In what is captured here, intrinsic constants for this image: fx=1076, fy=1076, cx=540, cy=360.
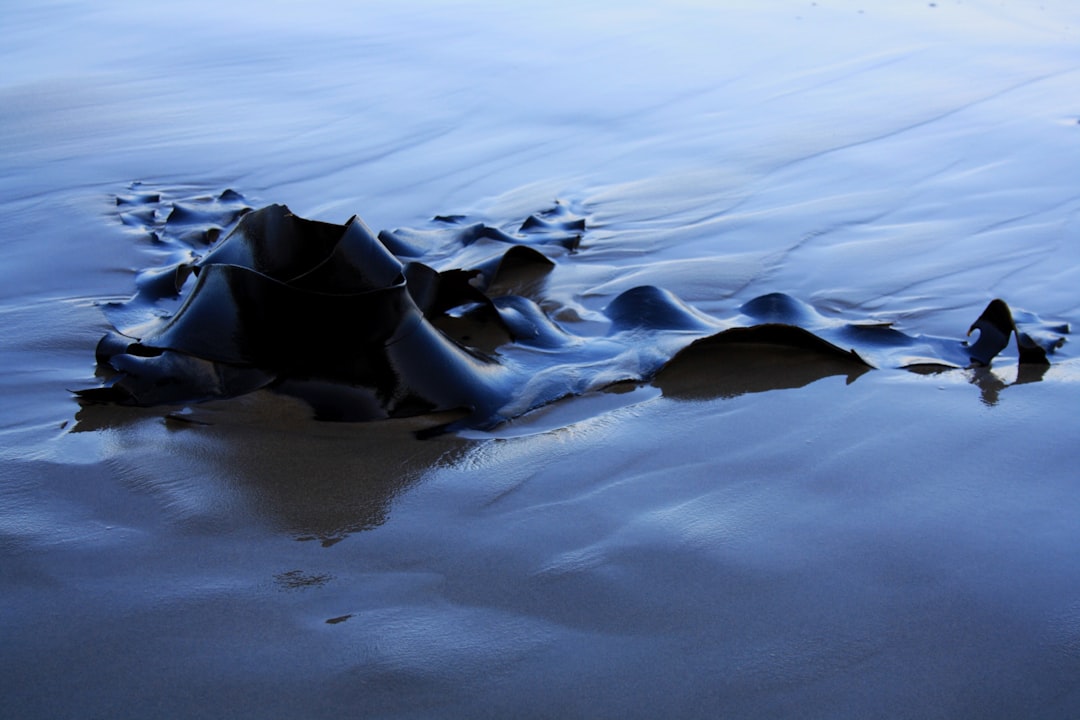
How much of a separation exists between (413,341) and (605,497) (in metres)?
0.51

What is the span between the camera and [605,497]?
5.35ft

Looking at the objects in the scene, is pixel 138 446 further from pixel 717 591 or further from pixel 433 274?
pixel 717 591

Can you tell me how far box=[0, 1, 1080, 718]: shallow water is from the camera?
1.23 m

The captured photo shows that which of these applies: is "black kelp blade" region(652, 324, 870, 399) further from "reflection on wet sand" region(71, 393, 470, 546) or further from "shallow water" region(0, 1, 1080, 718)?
"reflection on wet sand" region(71, 393, 470, 546)

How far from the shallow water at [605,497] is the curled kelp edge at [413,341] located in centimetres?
6

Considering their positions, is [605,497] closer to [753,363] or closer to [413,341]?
[413,341]

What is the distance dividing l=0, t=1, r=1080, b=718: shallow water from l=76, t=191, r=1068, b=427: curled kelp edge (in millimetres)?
61

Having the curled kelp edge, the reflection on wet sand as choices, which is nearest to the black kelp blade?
the curled kelp edge

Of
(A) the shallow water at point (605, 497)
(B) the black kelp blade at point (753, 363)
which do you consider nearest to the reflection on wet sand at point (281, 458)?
(A) the shallow water at point (605, 497)

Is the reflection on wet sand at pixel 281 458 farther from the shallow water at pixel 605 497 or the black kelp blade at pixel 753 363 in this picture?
the black kelp blade at pixel 753 363

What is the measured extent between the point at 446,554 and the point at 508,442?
0.37 m

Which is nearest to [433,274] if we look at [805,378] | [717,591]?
[805,378]

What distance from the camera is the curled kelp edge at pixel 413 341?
1.93 meters

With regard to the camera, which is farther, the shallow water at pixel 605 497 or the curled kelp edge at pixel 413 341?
the curled kelp edge at pixel 413 341
